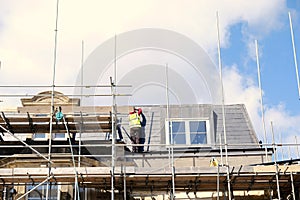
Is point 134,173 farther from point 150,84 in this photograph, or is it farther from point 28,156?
point 150,84

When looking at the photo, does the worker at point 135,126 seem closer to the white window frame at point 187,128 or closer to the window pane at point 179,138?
the white window frame at point 187,128

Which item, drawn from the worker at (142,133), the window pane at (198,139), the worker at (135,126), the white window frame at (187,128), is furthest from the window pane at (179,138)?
the worker at (135,126)

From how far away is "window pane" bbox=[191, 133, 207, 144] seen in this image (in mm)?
17234

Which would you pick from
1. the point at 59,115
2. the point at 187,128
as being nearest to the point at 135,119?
the point at 187,128

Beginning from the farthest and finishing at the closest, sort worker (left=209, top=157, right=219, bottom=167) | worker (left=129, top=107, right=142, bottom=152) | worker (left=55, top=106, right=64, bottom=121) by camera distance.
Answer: worker (left=129, top=107, right=142, bottom=152) → worker (left=209, top=157, right=219, bottom=167) → worker (left=55, top=106, right=64, bottom=121)

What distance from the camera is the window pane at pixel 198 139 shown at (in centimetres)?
1723

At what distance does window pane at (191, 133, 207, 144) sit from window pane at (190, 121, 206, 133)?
18 cm

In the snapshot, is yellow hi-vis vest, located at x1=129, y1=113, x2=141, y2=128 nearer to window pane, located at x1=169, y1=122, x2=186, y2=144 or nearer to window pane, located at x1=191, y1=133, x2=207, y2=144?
window pane, located at x1=169, y1=122, x2=186, y2=144

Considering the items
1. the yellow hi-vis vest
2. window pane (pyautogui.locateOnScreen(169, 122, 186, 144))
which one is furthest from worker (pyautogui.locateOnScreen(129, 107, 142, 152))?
window pane (pyautogui.locateOnScreen(169, 122, 186, 144))

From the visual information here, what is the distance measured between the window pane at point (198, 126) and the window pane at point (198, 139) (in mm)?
182

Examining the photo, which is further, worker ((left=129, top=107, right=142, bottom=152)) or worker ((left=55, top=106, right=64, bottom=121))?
worker ((left=129, top=107, right=142, bottom=152))

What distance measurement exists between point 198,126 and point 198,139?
1.81ft

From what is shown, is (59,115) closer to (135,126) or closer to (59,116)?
(59,116)

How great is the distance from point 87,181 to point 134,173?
128 centimetres
